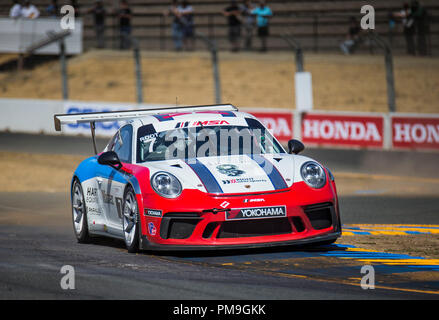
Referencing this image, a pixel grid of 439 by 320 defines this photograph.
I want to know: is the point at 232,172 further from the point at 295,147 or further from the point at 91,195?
the point at 91,195

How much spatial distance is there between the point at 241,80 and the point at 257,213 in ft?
72.5

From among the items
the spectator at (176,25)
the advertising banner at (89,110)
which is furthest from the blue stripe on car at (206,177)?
the spectator at (176,25)

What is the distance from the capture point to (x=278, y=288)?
659 centimetres

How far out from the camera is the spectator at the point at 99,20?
33.3 m

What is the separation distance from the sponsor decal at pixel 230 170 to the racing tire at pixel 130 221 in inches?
32.7

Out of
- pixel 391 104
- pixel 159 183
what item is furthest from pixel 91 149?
pixel 159 183

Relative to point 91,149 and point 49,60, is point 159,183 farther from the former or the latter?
point 49,60

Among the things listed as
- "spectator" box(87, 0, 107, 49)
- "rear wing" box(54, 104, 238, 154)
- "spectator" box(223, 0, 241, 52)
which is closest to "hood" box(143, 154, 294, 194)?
"rear wing" box(54, 104, 238, 154)

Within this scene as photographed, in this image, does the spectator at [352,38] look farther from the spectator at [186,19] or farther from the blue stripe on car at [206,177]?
the blue stripe on car at [206,177]

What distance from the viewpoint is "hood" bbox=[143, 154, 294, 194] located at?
817 cm

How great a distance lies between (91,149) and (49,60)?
47.3 feet

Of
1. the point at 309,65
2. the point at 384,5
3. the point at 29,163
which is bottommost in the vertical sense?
the point at 29,163
